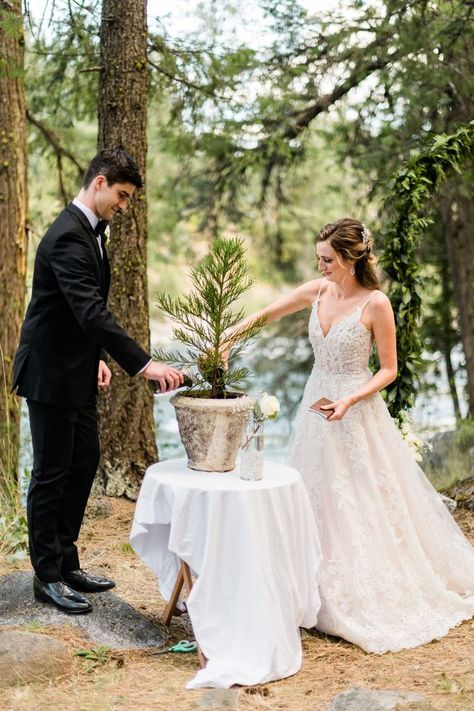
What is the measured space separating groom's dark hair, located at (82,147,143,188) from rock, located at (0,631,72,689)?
1930mm

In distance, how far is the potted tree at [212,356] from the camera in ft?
11.3

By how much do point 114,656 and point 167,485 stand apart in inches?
32.2

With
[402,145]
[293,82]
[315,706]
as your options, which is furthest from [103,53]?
[315,706]

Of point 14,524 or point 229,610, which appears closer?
point 229,610

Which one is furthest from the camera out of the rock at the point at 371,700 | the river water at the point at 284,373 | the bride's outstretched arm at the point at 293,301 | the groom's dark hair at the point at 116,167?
the river water at the point at 284,373

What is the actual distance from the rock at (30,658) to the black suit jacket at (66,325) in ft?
3.20

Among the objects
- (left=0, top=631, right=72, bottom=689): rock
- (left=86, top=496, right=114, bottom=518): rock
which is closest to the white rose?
(left=0, top=631, right=72, bottom=689): rock

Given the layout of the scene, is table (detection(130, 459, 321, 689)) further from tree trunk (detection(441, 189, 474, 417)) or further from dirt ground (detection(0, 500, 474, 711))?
tree trunk (detection(441, 189, 474, 417))

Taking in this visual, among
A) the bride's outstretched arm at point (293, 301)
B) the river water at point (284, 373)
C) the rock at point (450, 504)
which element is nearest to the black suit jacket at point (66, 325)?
the bride's outstretched arm at point (293, 301)

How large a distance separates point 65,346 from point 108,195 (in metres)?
0.68

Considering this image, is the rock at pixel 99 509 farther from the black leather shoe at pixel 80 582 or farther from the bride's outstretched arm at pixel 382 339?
the bride's outstretched arm at pixel 382 339

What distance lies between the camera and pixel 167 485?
11.2 feet

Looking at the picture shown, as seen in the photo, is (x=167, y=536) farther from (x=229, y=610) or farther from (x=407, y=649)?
(x=407, y=649)

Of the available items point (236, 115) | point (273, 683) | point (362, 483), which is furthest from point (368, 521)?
point (236, 115)
